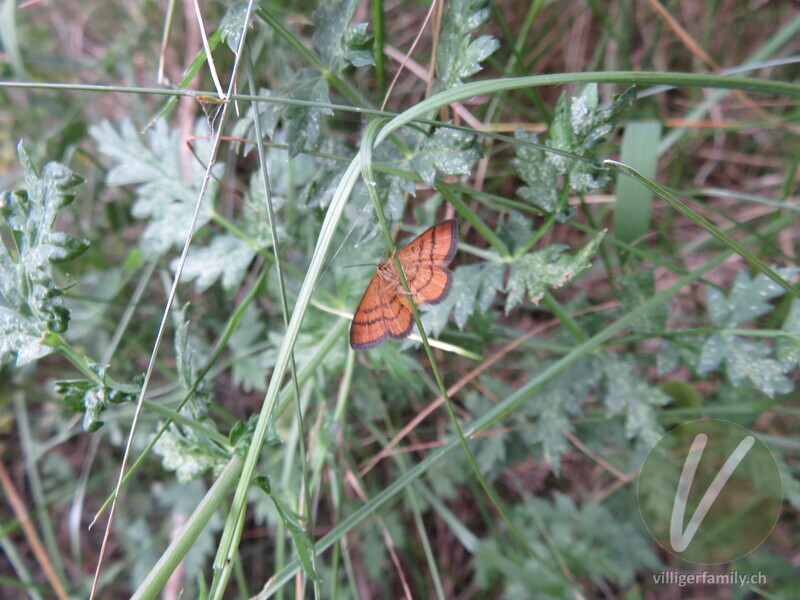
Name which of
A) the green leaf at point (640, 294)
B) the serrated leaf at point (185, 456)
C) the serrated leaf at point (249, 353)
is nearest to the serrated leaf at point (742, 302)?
the green leaf at point (640, 294)

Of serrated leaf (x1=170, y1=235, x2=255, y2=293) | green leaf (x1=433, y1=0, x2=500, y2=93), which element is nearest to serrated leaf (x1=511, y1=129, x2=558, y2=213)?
green leaf (x1=433, y1=0, x2=500, y2=93)

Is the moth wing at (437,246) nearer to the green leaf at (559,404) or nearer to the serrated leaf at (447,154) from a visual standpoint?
the serrated leaf at (447,154)

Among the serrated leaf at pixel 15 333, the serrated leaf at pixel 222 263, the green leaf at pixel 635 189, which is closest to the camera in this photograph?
the serrated leaf at pixel 15 333

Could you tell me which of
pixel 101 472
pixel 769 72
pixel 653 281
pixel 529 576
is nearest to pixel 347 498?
pixel 529 576

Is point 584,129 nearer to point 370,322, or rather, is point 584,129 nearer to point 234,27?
point 370,322

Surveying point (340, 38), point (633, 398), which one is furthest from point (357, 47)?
point (633, 398)

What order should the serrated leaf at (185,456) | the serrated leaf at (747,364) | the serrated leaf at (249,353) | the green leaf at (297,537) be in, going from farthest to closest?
1. the serrated leaf at (249,353)
2. the serrated leaf at (747,364)
3. the serrated leaf at (185,456)
4. the green leaf at (297,537)
